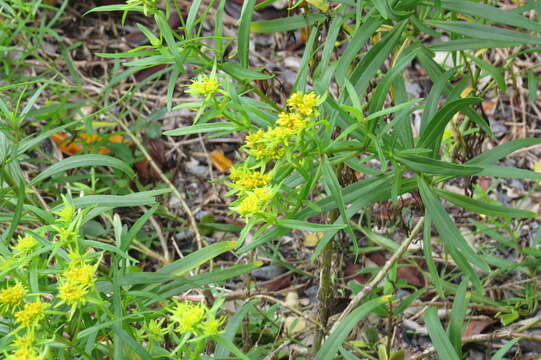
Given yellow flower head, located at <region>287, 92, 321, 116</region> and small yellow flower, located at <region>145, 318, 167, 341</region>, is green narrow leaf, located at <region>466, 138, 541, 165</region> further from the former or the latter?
small yellow flower, located at <region>145, 318, 167, 341</region>

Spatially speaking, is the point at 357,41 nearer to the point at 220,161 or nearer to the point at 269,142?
the point at 269,142

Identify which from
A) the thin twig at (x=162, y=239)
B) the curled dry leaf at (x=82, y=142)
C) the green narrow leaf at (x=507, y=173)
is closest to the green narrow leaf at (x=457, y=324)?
the green narrow leaf at (x=507, y=173)

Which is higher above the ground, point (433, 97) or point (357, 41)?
point (357, 41)

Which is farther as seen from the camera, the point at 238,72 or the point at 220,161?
the point at 220,161

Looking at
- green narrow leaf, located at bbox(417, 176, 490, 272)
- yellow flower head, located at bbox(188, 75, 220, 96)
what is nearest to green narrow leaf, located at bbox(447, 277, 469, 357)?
green narrow leaf, located at bbox(417, 176, 490, 272)

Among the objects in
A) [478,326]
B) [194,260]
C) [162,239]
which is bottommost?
[162,239]

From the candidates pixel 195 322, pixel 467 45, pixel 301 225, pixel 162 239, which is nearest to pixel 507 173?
pixel 467 45
